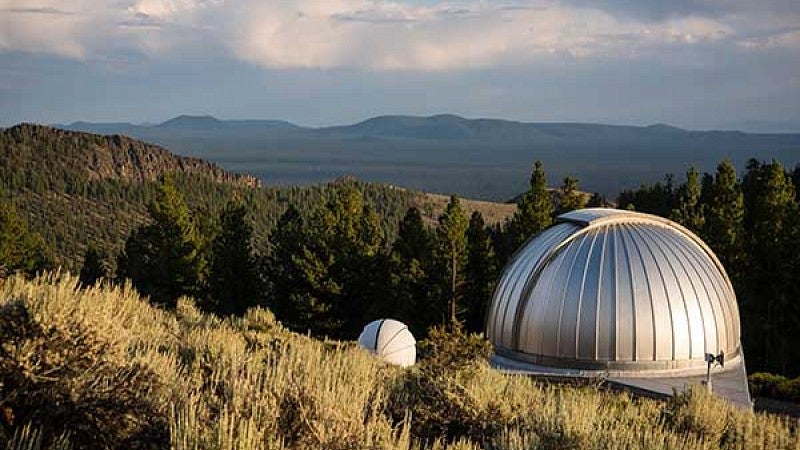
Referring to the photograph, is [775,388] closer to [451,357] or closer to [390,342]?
[390,342]

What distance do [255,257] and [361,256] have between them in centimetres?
701

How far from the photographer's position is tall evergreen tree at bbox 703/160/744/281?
33.1 m

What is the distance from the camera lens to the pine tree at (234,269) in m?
38.0

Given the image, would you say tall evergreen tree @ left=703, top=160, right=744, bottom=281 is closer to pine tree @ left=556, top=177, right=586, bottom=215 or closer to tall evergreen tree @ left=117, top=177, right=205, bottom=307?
pine tree @ left=556, top=177, right=586, bottom=215

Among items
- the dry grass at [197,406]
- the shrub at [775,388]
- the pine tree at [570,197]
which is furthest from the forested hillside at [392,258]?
the dry grass at [197,406]

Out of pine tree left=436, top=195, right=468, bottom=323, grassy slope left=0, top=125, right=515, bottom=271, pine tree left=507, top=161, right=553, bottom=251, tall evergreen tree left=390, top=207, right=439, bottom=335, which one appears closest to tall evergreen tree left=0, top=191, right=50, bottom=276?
tall evergreen tree left=390, top=207, right=439, bottom=335

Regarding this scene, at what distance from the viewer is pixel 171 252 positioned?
1437 inches

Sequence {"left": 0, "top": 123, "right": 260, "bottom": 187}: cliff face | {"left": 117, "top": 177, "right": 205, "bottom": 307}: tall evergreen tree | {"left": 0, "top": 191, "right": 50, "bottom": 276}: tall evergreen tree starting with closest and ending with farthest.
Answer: {"left": 117, "top": 177, "right": 205, "bottom": 307}: tall evergreen tree < {"left": 0, "top": 191, "right": 50, "bottom": 276}: tall evergreen tree < {"left": 0, "top": 123, "right": 260, "bottom": 187}: cliff face

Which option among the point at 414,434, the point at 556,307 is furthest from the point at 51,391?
the point at 556,307

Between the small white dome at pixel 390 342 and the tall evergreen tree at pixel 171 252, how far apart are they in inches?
628

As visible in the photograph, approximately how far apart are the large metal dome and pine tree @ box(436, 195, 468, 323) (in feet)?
46.1

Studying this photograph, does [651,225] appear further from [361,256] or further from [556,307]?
[361,256]

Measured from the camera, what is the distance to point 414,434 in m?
6.73

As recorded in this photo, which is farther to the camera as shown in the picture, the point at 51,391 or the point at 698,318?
the point at 698,318
